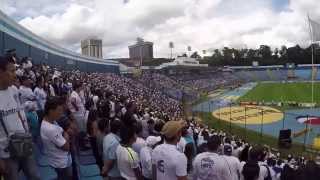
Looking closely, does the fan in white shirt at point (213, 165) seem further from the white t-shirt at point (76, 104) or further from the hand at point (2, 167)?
the white t-shirt at point (76, 104)

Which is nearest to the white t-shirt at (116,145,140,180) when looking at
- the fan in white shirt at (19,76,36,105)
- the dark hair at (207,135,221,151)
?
the dark hair at (207,135,221,151)

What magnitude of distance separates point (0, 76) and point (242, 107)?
42.6 metres

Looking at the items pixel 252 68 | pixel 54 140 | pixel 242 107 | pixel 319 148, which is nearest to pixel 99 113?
pixel 54 140

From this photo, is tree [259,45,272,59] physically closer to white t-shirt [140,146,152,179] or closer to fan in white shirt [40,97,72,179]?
white t-shirt [140,146,152,179]

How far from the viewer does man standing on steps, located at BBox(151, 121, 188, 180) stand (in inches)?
219

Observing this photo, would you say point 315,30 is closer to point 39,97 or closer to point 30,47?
point 30,47

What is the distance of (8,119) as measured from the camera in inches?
218

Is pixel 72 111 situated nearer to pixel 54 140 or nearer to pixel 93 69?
pixel 54 140

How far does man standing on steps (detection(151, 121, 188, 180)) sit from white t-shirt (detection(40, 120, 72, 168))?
4.55 feet

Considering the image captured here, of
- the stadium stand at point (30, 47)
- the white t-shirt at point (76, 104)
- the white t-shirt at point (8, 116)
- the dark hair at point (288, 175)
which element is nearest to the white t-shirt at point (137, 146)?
the white t-shirt at point (8, 116)

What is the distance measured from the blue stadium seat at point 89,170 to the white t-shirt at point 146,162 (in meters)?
Result: 3.06

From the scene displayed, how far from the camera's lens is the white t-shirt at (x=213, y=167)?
580 centimetres

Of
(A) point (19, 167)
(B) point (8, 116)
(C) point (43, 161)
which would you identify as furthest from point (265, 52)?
(B) point (8, 116)

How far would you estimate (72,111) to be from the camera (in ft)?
35.3
